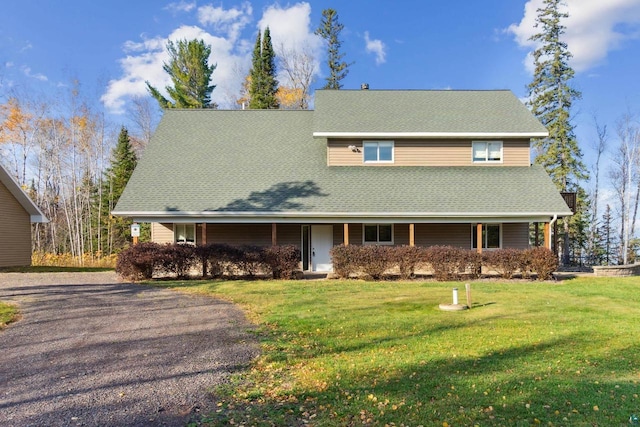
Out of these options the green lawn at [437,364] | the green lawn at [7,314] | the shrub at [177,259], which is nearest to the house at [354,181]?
the shrub at [177,259]

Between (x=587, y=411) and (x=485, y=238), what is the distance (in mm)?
14427

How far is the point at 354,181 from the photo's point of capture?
17.5 m

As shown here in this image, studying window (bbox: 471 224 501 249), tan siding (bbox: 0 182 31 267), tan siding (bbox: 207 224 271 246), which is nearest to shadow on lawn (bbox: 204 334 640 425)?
window (bbox: 471 224 501 249)

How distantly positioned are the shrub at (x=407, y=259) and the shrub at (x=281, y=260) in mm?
3454

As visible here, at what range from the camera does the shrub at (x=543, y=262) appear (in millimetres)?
14875

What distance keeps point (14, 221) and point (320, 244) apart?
15178 mm

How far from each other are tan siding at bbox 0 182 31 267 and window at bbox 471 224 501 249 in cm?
2109

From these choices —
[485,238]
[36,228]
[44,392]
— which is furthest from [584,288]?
[36,228]

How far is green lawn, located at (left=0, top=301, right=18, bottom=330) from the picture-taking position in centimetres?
803

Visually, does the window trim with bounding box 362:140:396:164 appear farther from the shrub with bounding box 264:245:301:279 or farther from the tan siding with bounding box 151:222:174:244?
the tan siding with bounding box 151:222:174:244

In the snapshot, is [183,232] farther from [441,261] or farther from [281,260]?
[441,261]

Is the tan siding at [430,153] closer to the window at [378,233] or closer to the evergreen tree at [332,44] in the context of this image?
the window at [378,233]

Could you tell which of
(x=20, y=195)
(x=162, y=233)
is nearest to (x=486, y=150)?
(x=162, y=233)

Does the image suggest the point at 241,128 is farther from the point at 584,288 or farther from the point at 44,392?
the point at 44,392
